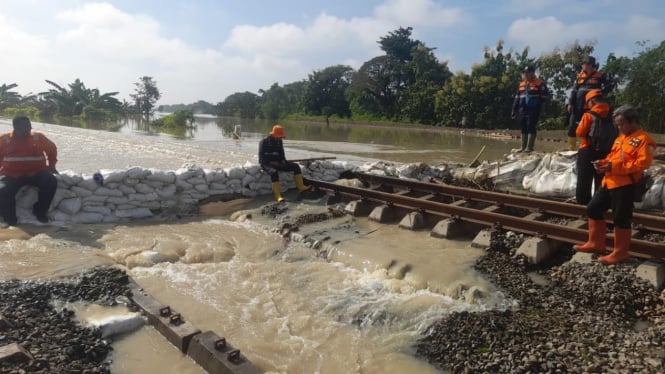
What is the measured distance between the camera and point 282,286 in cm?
457

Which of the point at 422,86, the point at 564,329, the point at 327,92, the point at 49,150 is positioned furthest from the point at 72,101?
the point at 564,329

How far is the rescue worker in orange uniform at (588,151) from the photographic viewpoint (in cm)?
514

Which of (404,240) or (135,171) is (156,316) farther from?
(135,171)

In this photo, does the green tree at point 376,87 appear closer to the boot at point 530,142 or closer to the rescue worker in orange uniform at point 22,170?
the boot at point 530,142

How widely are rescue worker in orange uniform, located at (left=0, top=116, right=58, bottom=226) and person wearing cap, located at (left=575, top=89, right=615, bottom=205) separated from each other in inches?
270

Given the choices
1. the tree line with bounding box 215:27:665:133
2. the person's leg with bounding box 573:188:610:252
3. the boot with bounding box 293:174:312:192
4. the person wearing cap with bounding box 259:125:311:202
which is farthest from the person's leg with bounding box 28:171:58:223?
the tree line with bounding box 215:27:665:133

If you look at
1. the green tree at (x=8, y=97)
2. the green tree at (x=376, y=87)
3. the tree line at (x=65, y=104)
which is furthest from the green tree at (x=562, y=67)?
the green tree at (x=8, y=97)

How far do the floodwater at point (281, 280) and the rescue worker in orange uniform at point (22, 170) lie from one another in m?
0.37

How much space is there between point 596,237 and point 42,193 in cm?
672

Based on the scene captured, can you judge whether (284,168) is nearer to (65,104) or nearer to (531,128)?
(531,128)

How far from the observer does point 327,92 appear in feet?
188

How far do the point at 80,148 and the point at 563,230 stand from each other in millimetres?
16189

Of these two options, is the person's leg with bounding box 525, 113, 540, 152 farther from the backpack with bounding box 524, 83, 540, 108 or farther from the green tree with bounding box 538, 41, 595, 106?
the green tree with bounding box 538, 41, 595, 106

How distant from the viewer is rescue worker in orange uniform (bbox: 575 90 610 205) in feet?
16.9
